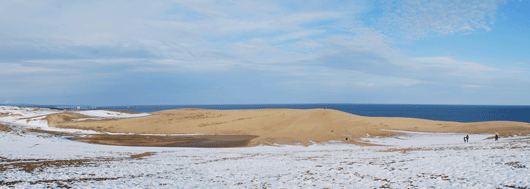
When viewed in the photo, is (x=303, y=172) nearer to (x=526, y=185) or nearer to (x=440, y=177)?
(x=440, y=177)

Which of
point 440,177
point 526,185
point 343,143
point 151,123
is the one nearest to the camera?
point 526,185

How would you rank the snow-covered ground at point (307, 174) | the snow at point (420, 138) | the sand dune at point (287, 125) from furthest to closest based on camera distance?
the sand dune at point (287, 125), the snow at point (420, 138), the snow-covered ground at point (307, 174)

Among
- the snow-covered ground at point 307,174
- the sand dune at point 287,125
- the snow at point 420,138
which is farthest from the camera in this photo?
the sand dune at point 287,125

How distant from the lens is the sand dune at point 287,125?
123 ft

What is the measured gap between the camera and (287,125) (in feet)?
143

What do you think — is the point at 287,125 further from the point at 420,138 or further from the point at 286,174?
the point at 286,174

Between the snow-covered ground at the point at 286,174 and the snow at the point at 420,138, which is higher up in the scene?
the snow-covered ground at the point at 286,174

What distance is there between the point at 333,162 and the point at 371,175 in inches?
159

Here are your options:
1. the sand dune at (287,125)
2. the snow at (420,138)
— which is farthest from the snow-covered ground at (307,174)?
the sand dune at (287,125)

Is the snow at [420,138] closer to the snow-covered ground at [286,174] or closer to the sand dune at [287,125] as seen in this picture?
the sand dune at [287,125]

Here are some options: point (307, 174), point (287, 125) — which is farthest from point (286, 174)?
point (287, 125)

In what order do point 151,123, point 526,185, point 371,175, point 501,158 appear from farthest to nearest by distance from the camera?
1. point 151,123
2. point 501,158
3. point 371,175
4. point 526,185

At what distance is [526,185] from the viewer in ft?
30.4

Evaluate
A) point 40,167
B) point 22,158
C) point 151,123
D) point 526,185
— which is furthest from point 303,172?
point 151,123
